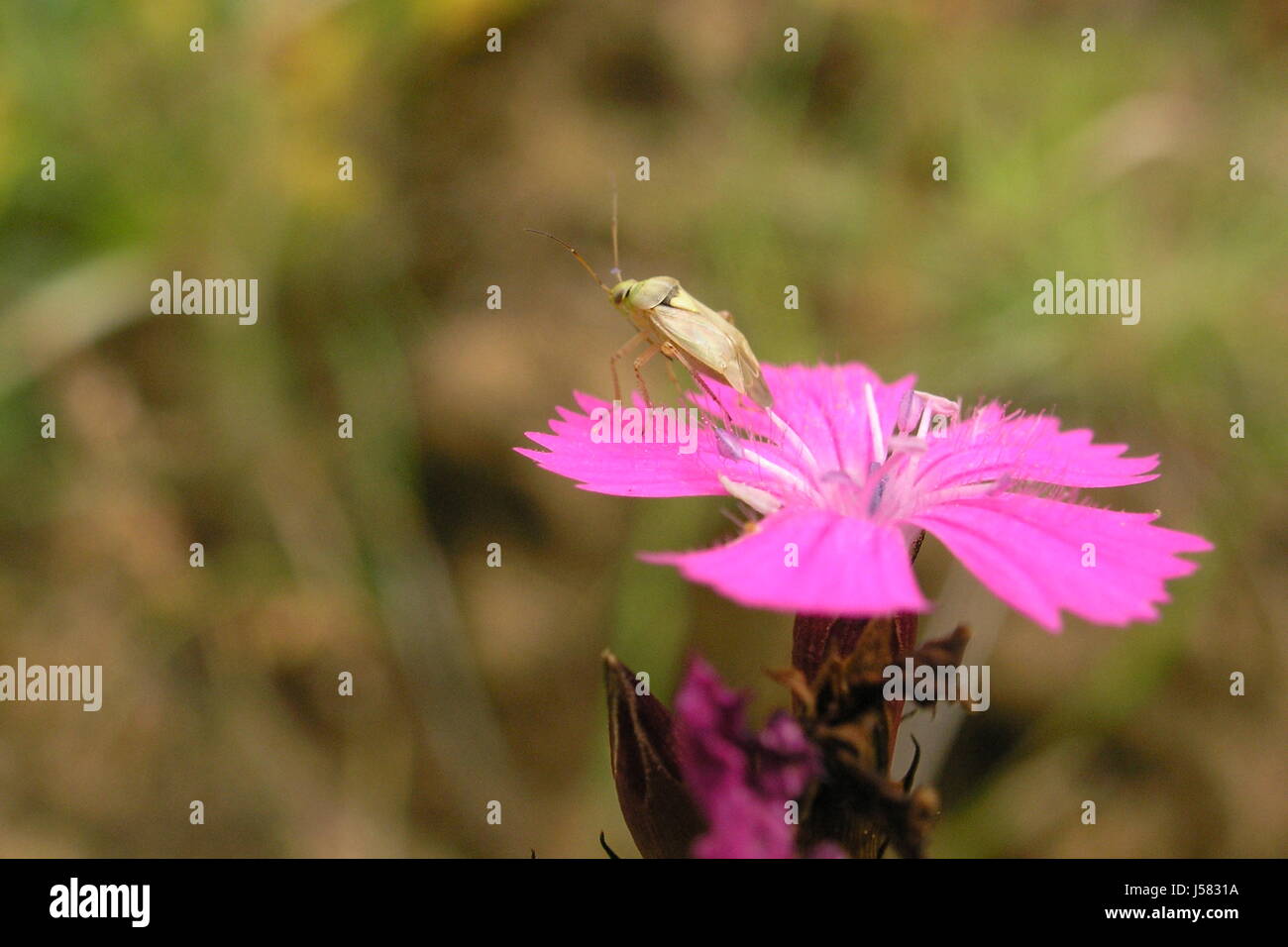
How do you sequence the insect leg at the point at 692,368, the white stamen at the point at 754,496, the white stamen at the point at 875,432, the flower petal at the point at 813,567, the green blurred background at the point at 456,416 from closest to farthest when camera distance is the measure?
the flower petal at the point at 813,567
the white stamen at the point at 754,496
the white stamen at the point at 875,432
the insect leg at the point at 692,368
the green blurred background at the point at 456,416

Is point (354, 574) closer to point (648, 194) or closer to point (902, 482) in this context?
point (648, 194)

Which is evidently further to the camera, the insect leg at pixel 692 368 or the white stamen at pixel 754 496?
the insect leg at pixel 692 368

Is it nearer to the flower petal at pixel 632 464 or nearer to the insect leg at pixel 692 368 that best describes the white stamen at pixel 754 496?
the flower petal at pixel 632 464

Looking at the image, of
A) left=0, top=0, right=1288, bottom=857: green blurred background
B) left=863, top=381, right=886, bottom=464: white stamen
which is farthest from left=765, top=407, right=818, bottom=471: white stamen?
left=0, top=0, right=1288, bottom=857: green blurred background

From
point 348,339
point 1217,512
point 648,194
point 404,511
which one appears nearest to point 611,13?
point 648,194

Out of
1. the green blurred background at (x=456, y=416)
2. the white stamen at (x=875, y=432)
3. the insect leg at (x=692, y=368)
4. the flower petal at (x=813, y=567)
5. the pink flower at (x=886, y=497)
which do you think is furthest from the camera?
the green blurred background at (x=456, y=416)

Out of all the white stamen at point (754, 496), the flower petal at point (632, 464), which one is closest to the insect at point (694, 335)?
the flower petal at point (632, 464)

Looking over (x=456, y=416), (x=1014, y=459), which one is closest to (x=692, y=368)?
(x=1014, y=459)
